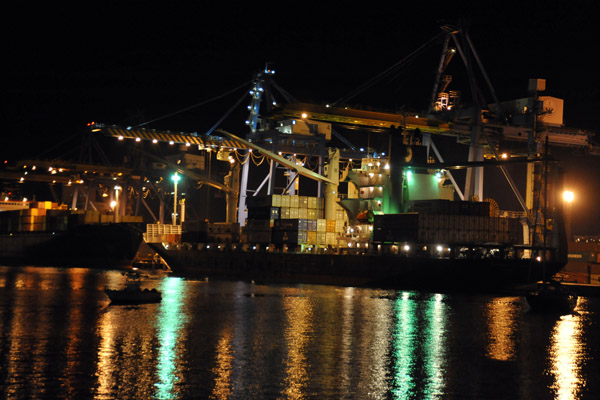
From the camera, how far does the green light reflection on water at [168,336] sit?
76.3ft

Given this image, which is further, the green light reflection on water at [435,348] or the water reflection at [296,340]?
the green light reflection on water at [435,348]

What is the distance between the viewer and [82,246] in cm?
10500

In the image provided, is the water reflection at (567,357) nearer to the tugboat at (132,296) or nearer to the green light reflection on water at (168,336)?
the green light reflection on water at (168,336)

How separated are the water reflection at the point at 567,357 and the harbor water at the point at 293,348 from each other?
7 centimetres

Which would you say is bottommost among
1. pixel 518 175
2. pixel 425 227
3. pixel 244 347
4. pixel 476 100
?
pixel 244 347

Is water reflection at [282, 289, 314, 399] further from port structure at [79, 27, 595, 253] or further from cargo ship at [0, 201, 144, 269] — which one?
cargo ship at [0, 201, 144, 269]

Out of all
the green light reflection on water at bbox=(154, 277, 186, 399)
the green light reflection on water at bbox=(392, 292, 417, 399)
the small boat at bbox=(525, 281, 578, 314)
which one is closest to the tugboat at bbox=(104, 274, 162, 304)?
the green light reflection on water at bbox=(154, 277, 186, 399)

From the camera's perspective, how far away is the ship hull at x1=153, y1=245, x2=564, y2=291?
5928 centimetres

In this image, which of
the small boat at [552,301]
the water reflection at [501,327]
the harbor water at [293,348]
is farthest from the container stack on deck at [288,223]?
the small boat at [552,301]

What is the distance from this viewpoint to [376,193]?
73562 millimetres

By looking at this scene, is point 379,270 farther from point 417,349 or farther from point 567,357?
point 567,357

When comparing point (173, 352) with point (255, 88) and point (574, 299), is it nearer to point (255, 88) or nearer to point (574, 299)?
point (574, 299)

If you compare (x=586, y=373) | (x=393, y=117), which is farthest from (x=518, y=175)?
(x=586, y=373)

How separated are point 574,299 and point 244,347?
25457 millimetres
